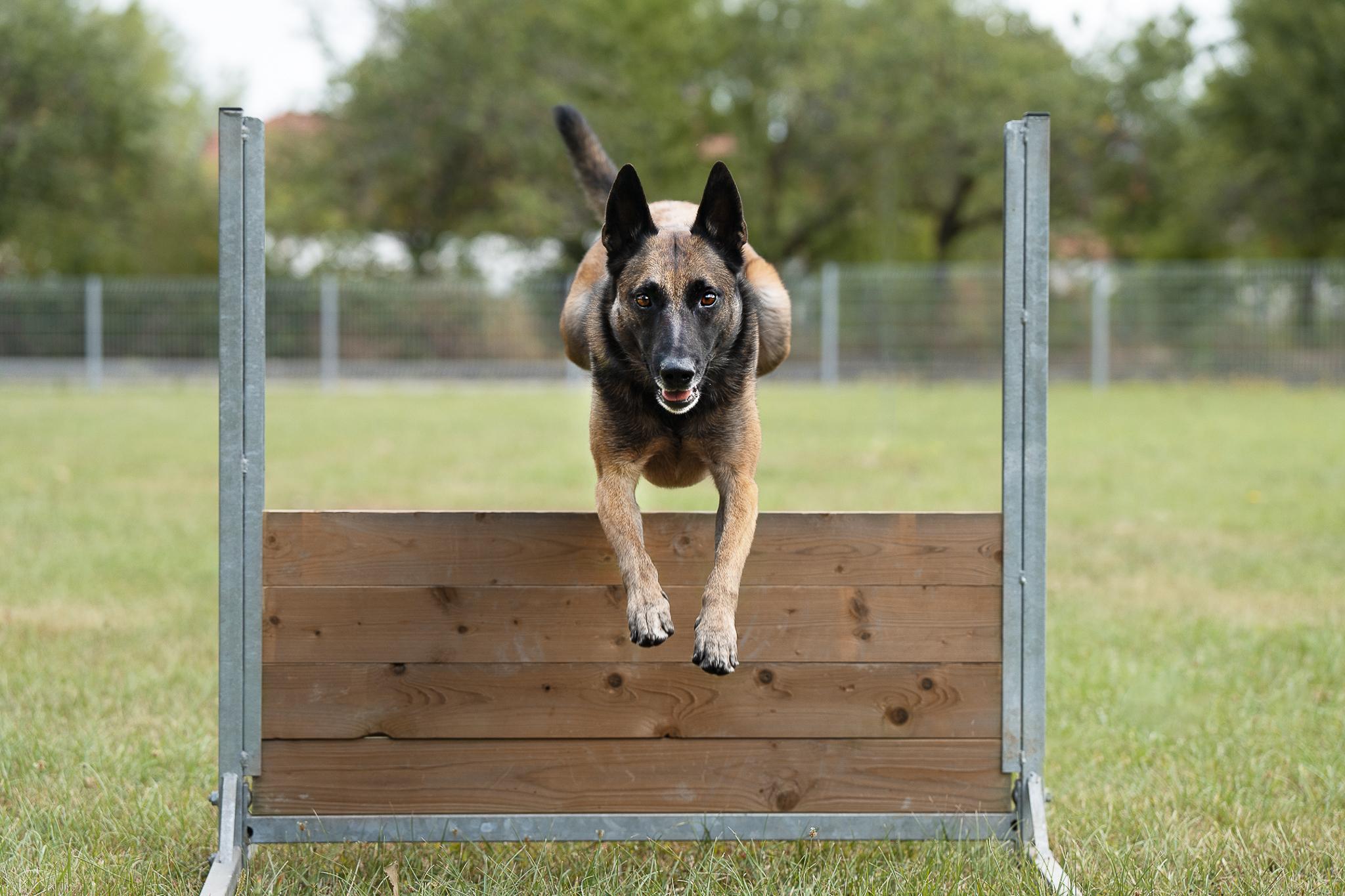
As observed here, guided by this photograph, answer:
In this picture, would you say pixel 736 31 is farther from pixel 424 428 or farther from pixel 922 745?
pixel 922 745

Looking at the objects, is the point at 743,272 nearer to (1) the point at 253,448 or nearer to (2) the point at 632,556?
(2) the point at 632,556

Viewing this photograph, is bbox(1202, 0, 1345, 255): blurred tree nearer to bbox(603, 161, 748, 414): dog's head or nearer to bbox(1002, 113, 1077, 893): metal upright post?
bbox(1002, 113, 1077, 893): metal upright post

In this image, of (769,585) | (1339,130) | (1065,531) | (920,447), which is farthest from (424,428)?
(1339,130)

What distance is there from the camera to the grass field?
313 centimetres

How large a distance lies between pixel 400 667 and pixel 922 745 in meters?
1.36

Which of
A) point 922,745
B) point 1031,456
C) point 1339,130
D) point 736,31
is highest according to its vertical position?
point 736,31

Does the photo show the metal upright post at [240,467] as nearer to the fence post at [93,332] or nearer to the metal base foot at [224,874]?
the metal base foot at [224,874]

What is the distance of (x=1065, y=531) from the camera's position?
328 inches

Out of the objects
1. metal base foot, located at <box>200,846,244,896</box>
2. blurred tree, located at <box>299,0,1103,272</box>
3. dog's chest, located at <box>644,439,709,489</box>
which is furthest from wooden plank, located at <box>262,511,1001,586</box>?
blurred tree, located at <box>299,0,1103,272</box>

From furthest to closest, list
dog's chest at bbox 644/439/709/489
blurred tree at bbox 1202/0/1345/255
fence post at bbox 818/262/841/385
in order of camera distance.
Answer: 1. blurred tree at bbox 1202/0/1345/255
2. fence post at bbox 818/262/841/385
3. dog's chest at bbox 644/439/709/489

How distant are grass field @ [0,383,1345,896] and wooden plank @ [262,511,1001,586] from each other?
73 centimetres

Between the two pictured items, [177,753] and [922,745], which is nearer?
[922,745]

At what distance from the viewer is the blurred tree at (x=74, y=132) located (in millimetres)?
27781

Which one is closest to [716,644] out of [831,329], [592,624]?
[592,624]
